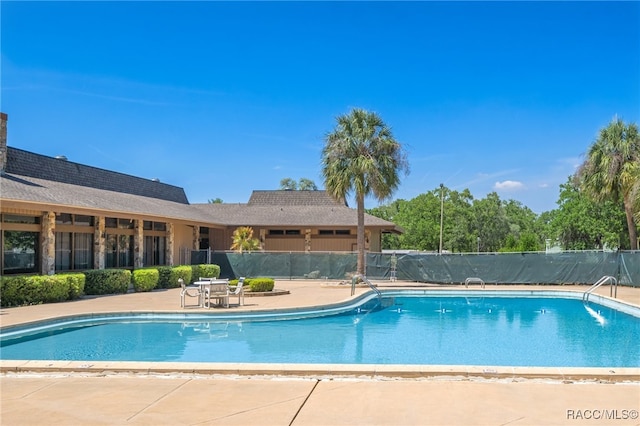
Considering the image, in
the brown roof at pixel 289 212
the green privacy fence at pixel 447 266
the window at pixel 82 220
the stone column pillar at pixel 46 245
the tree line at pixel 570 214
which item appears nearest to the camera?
the stone column pillar at pixel 46 245

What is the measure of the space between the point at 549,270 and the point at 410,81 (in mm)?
10404

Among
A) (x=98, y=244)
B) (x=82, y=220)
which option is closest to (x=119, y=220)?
(x=98, y=244)

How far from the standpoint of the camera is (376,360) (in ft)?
29.8

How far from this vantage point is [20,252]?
15.4 meters

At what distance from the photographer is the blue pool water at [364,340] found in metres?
9.30

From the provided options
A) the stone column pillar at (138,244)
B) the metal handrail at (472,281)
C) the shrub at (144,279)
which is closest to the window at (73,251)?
the shrub at (144,279)

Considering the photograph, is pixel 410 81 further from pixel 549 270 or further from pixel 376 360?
pixel 376 360

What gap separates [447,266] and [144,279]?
1312 centimetres

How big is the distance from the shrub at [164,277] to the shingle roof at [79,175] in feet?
16.5

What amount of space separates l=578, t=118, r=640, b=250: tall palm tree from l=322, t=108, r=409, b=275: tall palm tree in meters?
10.3

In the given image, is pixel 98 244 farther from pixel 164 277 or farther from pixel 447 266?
pixel 447 266

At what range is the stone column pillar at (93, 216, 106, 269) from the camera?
18486mm

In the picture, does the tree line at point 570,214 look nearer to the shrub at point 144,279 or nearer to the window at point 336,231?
the window at point 336,231

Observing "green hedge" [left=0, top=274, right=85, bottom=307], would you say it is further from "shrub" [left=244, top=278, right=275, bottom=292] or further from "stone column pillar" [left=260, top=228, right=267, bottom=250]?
"stone column pillar" [left=260, top=228, right=267, bottom=250]
